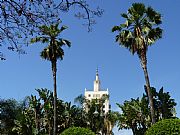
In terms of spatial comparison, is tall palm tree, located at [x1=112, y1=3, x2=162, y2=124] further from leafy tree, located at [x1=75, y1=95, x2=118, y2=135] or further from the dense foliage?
leafy tree, located at [x1=75, y1=95, x2=118, y2=135]

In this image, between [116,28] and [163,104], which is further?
[163,104]

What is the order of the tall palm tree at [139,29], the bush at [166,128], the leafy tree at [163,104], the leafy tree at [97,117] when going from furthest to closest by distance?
the leafy tree at [97,117], the leafy tree at [163,104], the tall palm tree at [139,29], the bush at [166,128]

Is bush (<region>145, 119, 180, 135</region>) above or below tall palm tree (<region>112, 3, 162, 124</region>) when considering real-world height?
below

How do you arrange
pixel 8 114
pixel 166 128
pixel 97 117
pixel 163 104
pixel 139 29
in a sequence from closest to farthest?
pixel 166 128 → pixel 139 29 → pixel 163 104 → pixel 97 117 → pixel 8 114

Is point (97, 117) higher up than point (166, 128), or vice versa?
point (97, 117)

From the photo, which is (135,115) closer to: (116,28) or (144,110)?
(144,110)

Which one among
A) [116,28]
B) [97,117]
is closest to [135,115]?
[97,117]

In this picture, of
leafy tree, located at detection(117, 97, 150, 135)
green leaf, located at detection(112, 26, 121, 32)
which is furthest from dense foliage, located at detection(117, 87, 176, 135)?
green leaf, located at detection(112, 26, 121, 32)

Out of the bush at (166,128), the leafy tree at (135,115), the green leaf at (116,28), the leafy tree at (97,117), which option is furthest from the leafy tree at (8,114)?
the bush at (166,128)

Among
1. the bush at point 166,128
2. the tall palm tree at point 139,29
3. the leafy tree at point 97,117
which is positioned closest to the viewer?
the bush at point 166,128

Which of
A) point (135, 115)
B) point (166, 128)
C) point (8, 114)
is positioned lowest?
point (166, 128)

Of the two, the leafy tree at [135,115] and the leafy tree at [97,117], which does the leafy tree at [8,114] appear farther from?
the leafy tree at [135,115]

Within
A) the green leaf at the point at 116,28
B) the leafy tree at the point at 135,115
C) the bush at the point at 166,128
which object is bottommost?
the bush at the point at 166,128

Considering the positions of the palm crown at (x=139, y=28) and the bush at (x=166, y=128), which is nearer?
the bush at (x=166, y=128)
